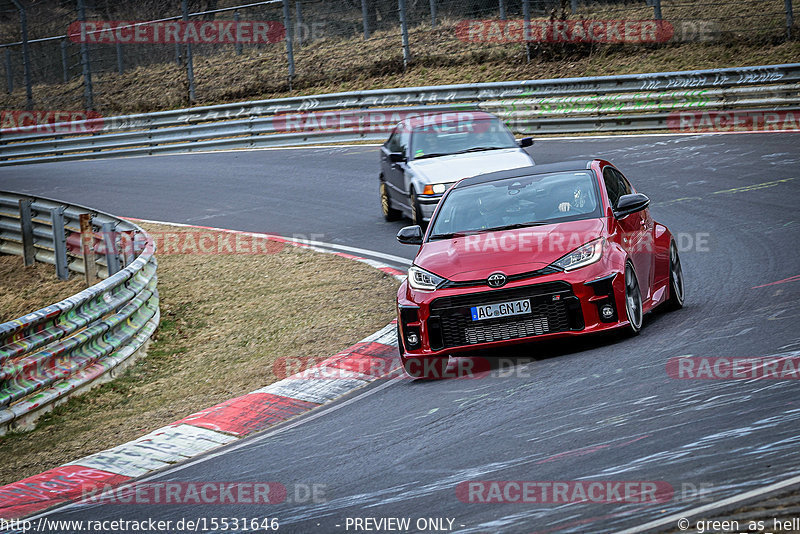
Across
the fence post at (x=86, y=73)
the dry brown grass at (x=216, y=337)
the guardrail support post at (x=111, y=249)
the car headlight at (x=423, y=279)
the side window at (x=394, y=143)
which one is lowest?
the dry brown grass at (x=216, y=337)

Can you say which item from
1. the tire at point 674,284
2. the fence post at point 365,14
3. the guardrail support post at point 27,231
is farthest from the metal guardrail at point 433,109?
the tire at point 674,284

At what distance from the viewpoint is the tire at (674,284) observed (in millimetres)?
9328

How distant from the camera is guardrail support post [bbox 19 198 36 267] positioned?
1619 cm

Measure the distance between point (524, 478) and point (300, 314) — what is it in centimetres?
648

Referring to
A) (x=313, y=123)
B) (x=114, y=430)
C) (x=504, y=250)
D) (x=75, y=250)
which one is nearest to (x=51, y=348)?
(x=114, y=430)

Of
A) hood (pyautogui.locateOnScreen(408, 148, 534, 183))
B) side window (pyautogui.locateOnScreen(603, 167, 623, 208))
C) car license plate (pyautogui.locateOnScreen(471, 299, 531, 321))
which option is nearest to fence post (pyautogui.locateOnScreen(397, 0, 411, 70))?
hood (pyautogui.locateOnScreen(408, 148, 534, 183))

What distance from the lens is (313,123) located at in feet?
86.8

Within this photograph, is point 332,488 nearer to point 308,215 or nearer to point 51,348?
point 51,348

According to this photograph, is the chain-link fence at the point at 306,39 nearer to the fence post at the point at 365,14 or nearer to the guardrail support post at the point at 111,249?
the fence post at the point at 365,14

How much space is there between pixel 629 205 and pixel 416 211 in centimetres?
593

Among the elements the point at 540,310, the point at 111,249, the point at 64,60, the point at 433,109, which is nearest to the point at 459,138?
the point at 111,249

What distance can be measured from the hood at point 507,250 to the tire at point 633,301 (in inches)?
16.1
